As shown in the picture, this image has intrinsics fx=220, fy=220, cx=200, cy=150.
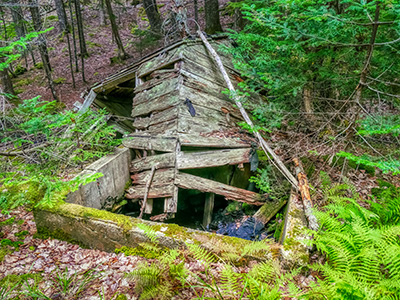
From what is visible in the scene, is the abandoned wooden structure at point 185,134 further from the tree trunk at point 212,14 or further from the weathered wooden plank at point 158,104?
the tree trunk at point 212,14

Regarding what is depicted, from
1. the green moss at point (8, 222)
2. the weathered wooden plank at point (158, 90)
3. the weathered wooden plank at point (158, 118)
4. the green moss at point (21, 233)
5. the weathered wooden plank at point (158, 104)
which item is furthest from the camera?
the weathered wooden plank at point (158, 90)

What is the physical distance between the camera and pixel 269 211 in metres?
4.71

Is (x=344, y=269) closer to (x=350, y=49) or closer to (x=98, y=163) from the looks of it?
(x=350, y=49)

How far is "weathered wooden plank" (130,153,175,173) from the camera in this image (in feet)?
16.3

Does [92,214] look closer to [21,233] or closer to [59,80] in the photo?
[21,233]

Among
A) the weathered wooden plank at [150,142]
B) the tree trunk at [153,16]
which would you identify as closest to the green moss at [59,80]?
the tree trunk at [153,16]

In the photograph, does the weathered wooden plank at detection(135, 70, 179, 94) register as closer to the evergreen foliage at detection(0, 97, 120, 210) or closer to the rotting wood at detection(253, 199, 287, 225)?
the evergreen foliage at detection(0, 97, 120, 210)

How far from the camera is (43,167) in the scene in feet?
12.5

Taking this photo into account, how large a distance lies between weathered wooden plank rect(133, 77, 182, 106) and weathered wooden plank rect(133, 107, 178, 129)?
1.83ft

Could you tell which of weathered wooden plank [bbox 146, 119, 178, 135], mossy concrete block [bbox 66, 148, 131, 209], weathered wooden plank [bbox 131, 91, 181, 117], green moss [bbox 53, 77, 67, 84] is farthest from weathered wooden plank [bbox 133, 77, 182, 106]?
green moss [bbox 53, 77, 67, 84]

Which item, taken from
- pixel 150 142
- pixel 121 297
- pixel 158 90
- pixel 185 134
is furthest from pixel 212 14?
pixel 121 297

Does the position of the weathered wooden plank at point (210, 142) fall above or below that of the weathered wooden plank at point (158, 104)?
below

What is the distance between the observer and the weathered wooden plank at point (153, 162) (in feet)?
16.3

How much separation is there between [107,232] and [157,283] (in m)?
1.31
